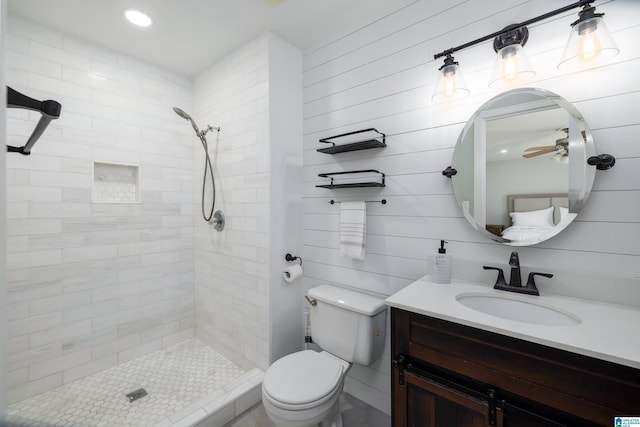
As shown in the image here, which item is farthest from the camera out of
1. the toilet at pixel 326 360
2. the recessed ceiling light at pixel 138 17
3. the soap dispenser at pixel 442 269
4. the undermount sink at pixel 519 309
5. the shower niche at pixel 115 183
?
the shower niche at pixel 115 183

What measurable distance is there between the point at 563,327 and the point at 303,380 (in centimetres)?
115

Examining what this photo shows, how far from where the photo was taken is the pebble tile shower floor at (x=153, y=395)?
167 cm

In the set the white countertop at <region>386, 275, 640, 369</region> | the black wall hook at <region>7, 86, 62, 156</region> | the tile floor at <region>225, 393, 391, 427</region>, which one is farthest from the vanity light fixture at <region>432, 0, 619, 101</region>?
the tile floor at <region>225, 393, 391, 427</region>

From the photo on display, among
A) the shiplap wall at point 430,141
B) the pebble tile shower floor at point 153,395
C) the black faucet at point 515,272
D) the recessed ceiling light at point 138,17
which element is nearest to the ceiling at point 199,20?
the recessed ceiling light at point 138,17

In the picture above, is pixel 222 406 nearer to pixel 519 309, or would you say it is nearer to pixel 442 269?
pixel 442 269

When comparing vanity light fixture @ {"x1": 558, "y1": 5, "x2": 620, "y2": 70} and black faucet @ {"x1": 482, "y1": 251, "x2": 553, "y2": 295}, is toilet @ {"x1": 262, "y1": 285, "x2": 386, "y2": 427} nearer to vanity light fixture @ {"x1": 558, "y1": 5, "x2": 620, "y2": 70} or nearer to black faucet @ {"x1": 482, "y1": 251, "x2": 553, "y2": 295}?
black faucet @ {"x1": 482, "y1": 251, "x2": 553, "y2": 295}

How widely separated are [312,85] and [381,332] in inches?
72.1

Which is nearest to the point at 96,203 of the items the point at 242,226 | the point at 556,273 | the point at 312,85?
the point at 242,226

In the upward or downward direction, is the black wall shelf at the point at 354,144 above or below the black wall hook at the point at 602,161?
above

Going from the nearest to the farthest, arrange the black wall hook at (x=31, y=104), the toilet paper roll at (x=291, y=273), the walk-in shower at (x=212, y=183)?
the black wall hook at (x=31, y=104) → the toilet paper roll at (x=291, y=273) → the walk-in shower at (x=212, y=183)

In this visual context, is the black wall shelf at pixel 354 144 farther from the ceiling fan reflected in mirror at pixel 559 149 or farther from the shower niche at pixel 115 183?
the shower niche at pixel 115 183

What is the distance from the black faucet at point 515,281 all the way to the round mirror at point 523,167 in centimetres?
9

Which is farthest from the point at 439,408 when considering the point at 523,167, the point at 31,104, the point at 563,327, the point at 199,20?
the point at 199,20

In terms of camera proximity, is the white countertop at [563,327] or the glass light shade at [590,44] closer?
the white countertop at [563,327]
